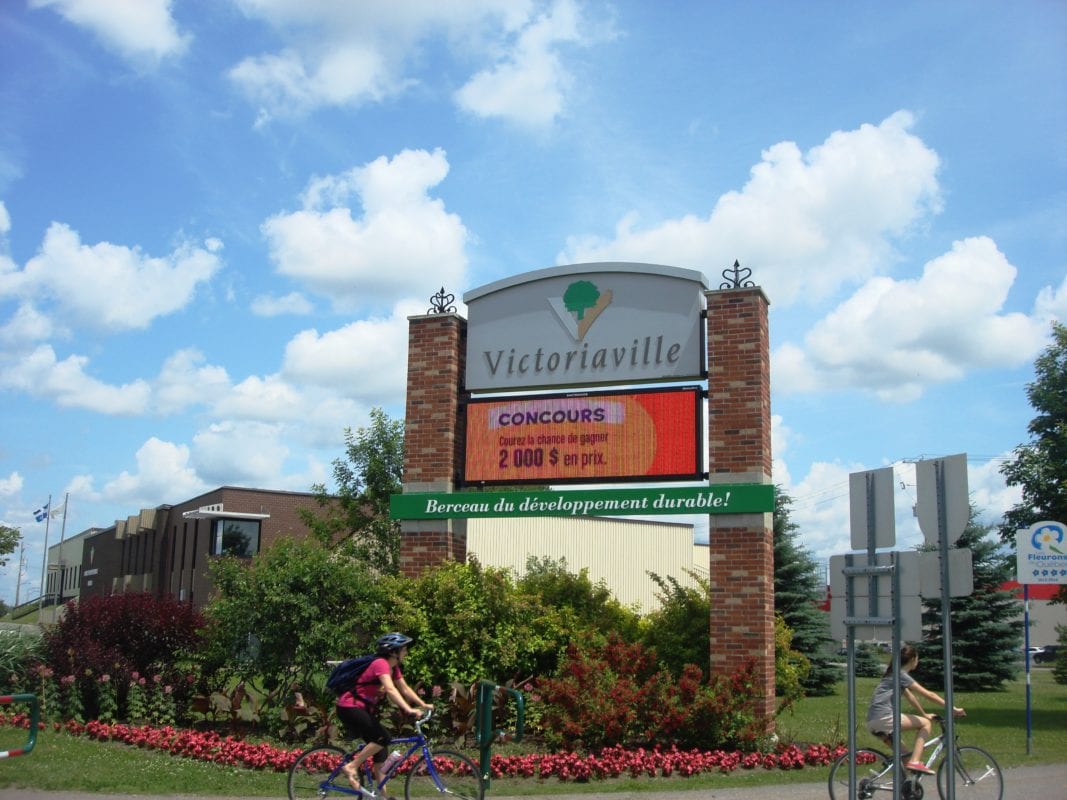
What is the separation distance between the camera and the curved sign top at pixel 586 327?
1529 cm

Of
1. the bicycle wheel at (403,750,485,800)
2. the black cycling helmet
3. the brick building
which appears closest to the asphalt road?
the bicycle wheel at (403,750,485,800)

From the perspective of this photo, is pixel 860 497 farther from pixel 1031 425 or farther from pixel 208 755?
pixel 1031 425

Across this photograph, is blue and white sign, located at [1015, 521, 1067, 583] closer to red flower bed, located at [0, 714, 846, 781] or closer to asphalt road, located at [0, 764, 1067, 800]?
asphalt road, located at [0, 764, 1067, 800]

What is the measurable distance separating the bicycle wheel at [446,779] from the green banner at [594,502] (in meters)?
6.14

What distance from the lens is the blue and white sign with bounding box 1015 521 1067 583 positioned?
15.1 meters

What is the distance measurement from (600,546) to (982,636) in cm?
2177

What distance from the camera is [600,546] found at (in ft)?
163

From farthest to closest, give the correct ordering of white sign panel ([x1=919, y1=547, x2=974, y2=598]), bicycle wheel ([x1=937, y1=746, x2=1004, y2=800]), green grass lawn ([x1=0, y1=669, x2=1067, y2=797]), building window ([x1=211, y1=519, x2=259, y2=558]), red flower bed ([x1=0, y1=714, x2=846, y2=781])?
1. building window ([x1=211, y1=519, x2=259, y2=558])
2. red flower bed ([x1=0, y1=714, x2=846, y2=781])
3. green grass lawn ([x1=0, y1=669, x2=1067, y2=797])
4. bicycle wheel ([x1=937, y1=746, x2=1004, y2=800])
5. white sign panel ([x1=919, y1=547, x2=974, y2=598])

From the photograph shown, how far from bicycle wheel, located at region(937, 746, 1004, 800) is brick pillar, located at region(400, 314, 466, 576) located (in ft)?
27.3

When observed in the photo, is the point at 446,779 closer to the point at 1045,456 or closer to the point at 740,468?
the point at 740,468

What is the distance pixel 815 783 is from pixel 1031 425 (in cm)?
1268

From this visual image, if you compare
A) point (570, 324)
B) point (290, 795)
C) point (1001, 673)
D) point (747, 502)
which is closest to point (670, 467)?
point (747, 502)

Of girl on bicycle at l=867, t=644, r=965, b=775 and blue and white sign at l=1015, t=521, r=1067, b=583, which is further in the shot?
blue and white sign at l=1015, t=521, r=1067, b=583

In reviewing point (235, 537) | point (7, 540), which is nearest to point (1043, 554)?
point (235, 537)
